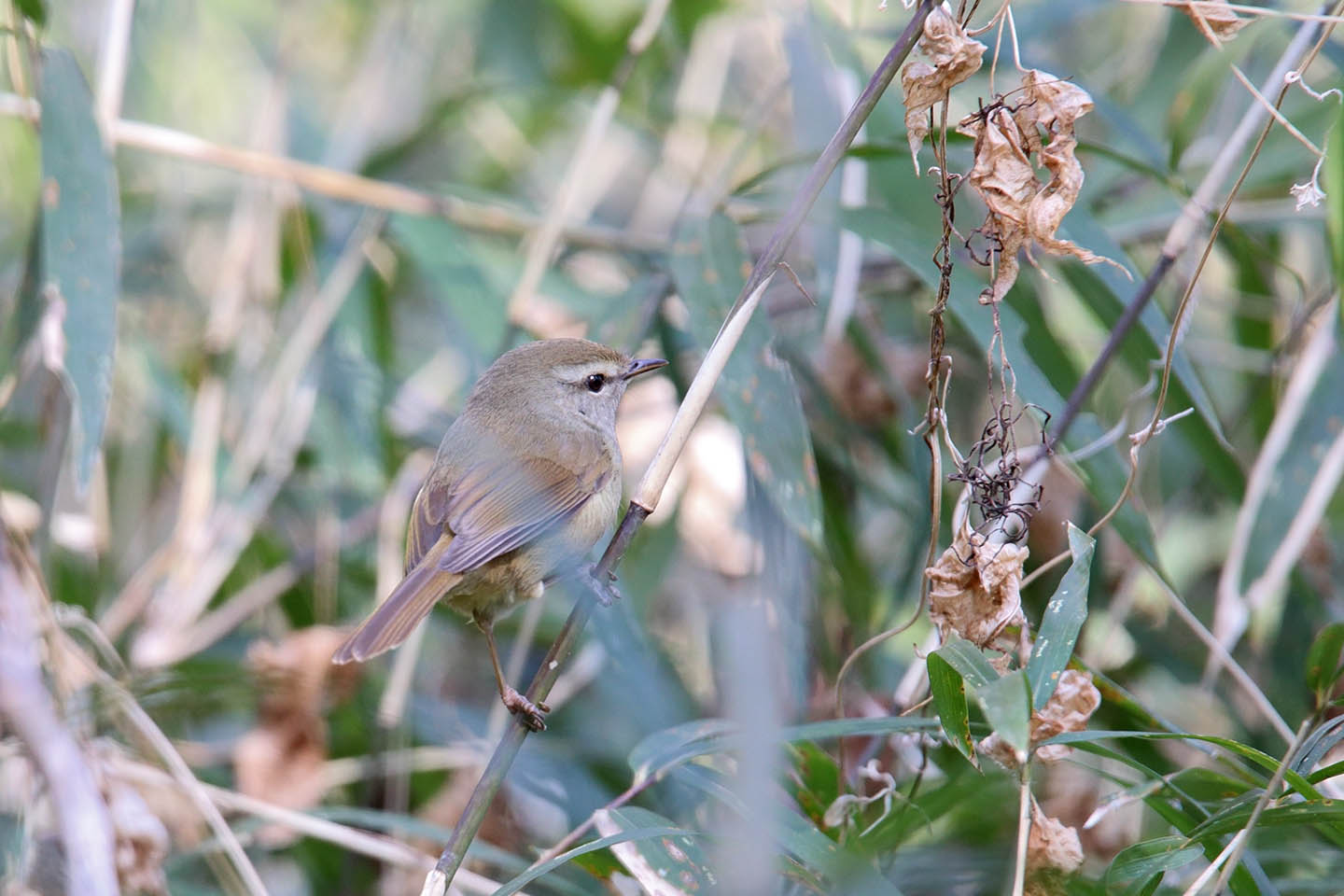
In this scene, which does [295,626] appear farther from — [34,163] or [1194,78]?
[1194,78]

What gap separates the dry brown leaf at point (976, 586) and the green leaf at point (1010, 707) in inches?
7.5

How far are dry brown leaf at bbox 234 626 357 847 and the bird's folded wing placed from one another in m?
0.74

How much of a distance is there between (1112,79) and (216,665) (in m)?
3.40

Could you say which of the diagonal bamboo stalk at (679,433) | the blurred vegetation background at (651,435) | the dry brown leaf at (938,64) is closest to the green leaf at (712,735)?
the blurred vegetation background at (651,435)

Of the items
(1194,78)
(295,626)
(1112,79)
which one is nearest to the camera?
(1194,78)

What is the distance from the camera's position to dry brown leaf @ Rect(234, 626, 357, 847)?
10.7 feet

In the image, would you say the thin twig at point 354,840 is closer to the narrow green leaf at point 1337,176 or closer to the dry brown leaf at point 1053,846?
the dry brown leaf at point 1053,846

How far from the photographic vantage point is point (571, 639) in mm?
1888

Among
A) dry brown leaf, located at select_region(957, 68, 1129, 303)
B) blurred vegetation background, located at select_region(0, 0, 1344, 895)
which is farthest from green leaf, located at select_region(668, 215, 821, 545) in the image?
dry brown leaf, located at select_region(957, 68, 1129, 303)

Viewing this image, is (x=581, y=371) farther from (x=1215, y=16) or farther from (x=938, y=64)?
(x=1215, y=16)

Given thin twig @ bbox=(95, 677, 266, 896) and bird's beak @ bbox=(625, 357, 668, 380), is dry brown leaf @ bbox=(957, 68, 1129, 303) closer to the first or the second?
bird's beak @ bbox=(625, 357, 668, 380)

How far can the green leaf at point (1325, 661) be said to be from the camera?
200 cm

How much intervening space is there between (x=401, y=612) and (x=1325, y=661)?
5.32ft

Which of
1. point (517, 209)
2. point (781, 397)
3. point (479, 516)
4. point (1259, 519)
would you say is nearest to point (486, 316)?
point (517, 209)
